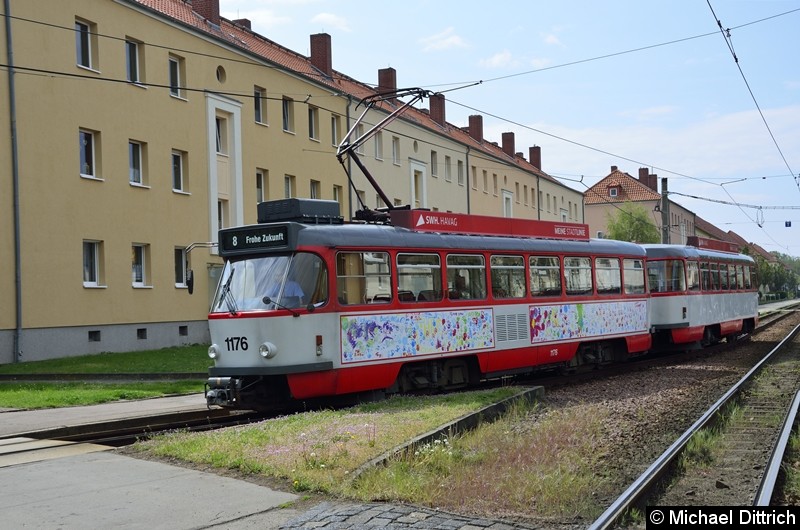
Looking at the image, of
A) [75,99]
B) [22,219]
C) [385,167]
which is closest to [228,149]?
[75,99]

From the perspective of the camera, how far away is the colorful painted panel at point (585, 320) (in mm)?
17469

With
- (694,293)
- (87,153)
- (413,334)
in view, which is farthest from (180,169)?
(413,334)

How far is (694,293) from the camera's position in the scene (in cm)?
2536

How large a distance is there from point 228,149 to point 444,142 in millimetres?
21663

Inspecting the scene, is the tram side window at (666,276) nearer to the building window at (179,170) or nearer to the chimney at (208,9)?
the building window at (179,170)

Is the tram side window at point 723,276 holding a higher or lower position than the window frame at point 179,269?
lower

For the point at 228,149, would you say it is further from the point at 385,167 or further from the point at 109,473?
the point at 109,473

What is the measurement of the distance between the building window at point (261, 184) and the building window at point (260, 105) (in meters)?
2.03


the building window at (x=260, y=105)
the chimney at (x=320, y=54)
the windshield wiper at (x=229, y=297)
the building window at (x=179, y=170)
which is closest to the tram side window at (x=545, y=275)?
the windshield wiper at (x=229, y=297)

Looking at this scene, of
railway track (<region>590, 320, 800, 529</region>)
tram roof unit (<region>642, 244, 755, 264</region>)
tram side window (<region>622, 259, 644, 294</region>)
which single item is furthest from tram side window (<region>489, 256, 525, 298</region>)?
tram roof unit (<region>642, 244, 755, 264</region>)

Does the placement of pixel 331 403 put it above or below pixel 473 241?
below

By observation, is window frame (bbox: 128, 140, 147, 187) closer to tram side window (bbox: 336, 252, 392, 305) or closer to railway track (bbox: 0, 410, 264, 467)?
railway track (bbox: 0, 410, 264, 467)

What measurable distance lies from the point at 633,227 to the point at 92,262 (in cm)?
5274

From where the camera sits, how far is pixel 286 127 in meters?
37.9
